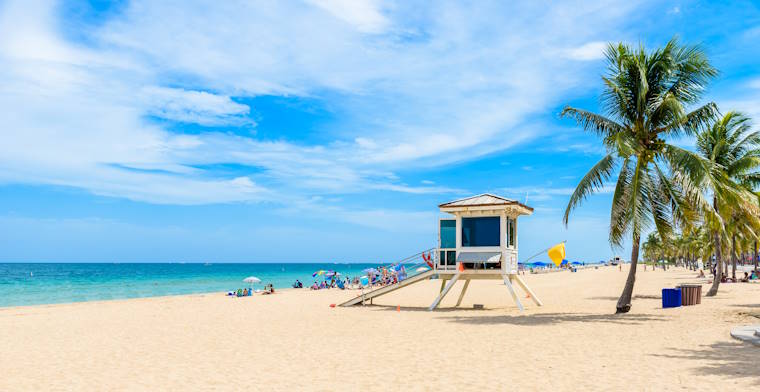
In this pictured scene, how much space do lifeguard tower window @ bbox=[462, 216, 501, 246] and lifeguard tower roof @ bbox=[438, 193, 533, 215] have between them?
1.77 ft

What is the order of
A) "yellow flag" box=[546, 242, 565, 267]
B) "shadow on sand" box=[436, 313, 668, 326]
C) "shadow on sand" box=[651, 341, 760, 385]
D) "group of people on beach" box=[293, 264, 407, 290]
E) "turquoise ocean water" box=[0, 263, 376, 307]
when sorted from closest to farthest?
"shadow on sand" box=[651, 341, 760, 385], "shadow on sand" box=[436, 313, 668, 326], "yellow flag" box=[546, 242, 565, 267], "group of people on beach" box=[293, 264, 407, 290], "turquoise ocean water" box=[0, 263, 376, 307]

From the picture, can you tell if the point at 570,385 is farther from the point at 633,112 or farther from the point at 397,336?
the point at 633,112

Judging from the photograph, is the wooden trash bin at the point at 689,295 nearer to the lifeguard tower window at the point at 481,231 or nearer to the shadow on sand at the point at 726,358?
the lifeguard tower window at the point at 481,231

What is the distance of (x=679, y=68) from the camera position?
1636 cm

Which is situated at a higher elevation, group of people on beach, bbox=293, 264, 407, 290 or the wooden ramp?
the wooden ramp

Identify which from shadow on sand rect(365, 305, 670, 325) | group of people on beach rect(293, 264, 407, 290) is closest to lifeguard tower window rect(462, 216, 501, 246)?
shadow on sand rect(365, 305, 670, 325)

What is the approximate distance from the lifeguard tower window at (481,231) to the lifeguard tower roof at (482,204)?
1.77 feet

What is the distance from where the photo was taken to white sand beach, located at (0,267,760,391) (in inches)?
327

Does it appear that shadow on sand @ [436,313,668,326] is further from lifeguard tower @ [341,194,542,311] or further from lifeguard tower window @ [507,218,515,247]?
lifeguard tower window @ [507,218,515,247]

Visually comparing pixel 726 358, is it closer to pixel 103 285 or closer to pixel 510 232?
pixel 510 232

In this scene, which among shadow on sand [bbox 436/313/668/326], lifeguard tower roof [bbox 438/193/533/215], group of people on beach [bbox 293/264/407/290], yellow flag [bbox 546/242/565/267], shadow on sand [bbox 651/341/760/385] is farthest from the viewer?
group of people on beach [bbox 293/264/407/290]

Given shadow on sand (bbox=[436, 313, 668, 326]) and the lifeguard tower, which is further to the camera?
the lifeguard tower

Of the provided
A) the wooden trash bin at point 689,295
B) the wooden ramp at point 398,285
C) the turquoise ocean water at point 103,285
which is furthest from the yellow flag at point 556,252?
the turquoise ocean water at point 103,285

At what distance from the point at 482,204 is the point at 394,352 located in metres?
8.73
